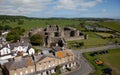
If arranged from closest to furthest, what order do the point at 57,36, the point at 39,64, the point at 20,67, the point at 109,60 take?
the point at 20,67 < the point at 39,64 < the point at 109,60 < the point at 57,36

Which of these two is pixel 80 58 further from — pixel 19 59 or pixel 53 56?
pixel 19 59

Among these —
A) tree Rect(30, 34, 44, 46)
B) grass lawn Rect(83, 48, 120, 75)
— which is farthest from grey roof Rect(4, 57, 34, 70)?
tree Rect(30, 34, 44, 46)

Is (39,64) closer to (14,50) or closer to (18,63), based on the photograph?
(18,63)

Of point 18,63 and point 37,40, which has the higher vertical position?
point 18,63

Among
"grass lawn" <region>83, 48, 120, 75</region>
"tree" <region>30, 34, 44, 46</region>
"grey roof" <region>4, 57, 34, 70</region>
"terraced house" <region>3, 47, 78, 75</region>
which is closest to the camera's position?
"grey roof" <region>4, 57, 34, 70</region>

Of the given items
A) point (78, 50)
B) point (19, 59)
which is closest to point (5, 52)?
point (19, 59)

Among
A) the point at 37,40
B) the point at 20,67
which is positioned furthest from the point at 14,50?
the point at 20,67

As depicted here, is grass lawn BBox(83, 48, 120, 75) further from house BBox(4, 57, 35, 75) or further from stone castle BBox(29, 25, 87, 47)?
stone castle BBox(29, 25, 87, 47)
